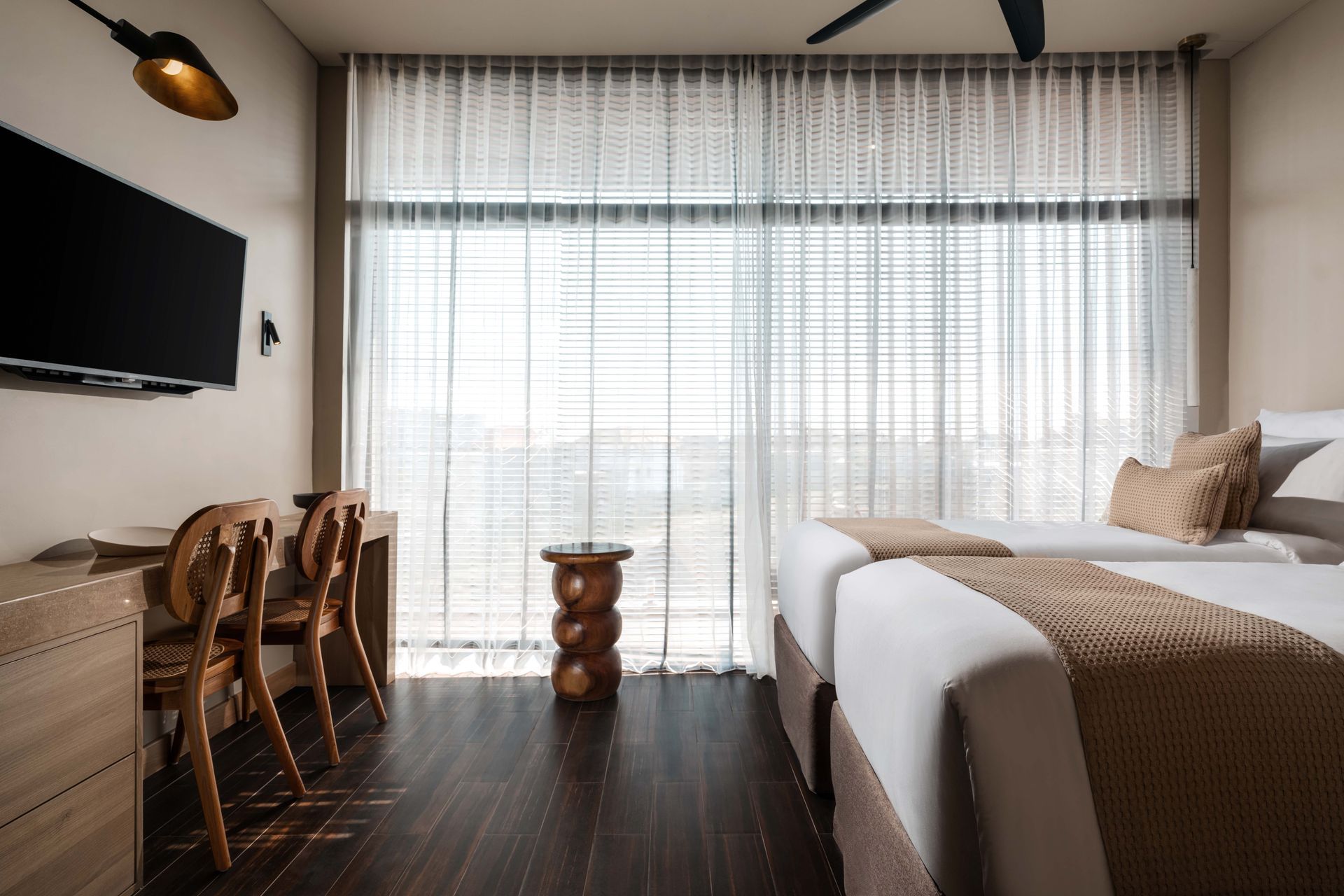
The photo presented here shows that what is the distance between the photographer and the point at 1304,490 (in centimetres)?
225

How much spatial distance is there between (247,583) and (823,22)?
3.14 metres

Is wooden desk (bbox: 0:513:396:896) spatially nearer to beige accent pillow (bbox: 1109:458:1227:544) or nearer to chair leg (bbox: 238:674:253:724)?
chair leg (bbox: 238:674:253:724)

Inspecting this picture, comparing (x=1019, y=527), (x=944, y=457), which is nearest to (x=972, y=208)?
(x=944, y=457)

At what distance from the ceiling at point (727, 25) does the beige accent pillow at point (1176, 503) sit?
2.06 m

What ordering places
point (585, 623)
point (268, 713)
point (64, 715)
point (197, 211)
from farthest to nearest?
point (585, 623), point (197, 211), point (268, 713), point (64, 715)

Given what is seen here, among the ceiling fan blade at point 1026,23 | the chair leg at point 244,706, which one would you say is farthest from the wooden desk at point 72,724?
the ceiling fan blade at point 1026,23

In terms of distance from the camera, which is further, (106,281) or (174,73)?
(106,281)

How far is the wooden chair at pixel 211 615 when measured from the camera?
1.71 meters

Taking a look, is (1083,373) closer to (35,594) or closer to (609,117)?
(609,117)

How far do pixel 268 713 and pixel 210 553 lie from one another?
0.54 m

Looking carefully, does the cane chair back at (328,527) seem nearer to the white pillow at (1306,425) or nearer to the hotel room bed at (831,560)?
the hotel room bed at (831,560)

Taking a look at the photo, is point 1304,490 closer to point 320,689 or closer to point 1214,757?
point 1214,757

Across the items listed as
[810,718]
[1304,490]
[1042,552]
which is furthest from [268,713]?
[1304,490]

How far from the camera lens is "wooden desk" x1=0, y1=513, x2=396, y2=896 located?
4.45 ft
